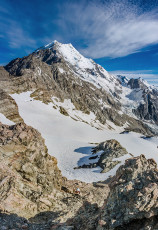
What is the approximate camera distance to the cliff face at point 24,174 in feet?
34.4

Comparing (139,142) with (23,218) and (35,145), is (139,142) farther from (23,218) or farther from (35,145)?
(23,218)

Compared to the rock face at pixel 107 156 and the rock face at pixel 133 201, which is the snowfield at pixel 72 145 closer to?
the rock face at pixel 107 156

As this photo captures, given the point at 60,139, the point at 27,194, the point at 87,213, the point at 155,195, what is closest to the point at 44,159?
the point at 27,194

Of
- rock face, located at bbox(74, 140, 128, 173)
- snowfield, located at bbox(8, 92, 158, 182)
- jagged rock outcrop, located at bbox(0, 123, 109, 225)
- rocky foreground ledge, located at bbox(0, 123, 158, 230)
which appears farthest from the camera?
rock face, located at bbox(74, 140, 128, 173)

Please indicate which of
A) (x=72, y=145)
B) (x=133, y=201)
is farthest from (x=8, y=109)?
(x=133, y=201)

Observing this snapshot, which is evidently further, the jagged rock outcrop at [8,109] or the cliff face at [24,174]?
the jagged rock outcrop at [8,109]

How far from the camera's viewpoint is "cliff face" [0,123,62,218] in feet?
34.4

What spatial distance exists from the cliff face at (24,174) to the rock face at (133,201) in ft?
20.2

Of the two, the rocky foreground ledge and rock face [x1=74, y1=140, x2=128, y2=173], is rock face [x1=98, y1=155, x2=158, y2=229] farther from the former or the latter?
rock face [x1=74, y1=140, x2=128, y2=173]

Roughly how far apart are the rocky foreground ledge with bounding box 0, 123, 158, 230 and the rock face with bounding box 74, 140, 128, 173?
5.56 meters

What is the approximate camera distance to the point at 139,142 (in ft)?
142

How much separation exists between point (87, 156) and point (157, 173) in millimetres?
20545

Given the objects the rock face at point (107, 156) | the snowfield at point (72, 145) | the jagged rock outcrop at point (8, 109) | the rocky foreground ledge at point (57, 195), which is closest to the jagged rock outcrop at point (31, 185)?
the rocky foreground ledge at point (57, 195)

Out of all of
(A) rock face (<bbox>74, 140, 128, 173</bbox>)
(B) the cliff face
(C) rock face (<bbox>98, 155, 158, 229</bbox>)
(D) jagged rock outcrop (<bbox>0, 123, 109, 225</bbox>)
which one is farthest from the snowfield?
(C) rock face (<bbox>98, 155, 158, 229</bbox>)
